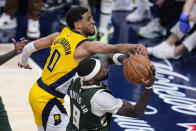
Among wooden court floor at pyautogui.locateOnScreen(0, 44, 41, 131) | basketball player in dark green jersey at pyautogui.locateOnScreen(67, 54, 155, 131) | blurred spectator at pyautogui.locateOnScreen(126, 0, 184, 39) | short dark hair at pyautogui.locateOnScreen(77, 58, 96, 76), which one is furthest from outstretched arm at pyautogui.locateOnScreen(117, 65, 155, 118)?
blurred spectator at pyautogui.locateOnScreen(126, 0, 184, 39)

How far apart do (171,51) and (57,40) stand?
3.79 m

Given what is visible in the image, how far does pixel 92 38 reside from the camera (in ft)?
27.6

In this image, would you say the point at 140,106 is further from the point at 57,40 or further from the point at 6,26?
the point at 6,26

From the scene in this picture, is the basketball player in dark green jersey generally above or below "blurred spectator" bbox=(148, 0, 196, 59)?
above

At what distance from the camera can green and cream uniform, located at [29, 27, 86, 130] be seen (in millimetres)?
4180

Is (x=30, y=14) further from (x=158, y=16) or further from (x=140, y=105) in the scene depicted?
(x=140, y=105)

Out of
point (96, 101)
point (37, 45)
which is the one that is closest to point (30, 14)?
point (37, 45)

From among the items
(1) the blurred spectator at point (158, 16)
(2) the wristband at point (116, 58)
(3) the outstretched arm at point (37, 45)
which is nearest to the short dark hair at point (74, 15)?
(3) the outstretched arm at point (37, 45)

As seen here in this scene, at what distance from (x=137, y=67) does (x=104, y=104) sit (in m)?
0.43

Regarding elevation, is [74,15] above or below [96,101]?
above

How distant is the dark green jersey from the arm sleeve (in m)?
0.04

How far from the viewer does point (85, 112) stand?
148 inches

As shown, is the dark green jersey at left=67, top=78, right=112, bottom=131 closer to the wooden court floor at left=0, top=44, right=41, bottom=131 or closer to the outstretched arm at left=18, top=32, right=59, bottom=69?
the outstretched arm at left=18, top=32, right=59, bottom=69

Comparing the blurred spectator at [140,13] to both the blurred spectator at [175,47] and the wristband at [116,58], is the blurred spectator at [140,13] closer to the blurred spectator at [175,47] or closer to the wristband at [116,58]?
the blurred spectator at [175,47]
